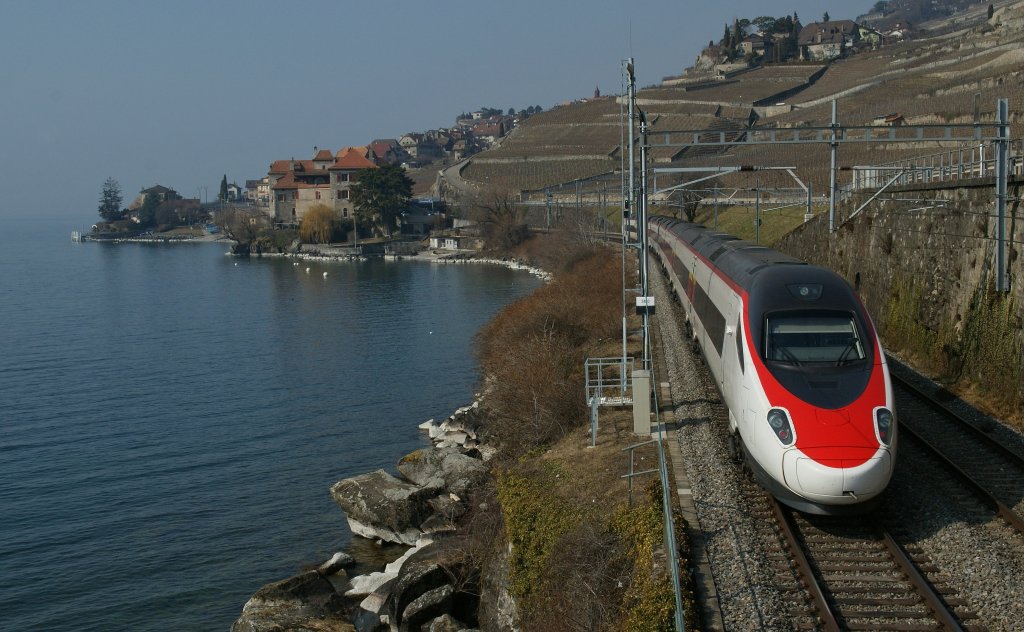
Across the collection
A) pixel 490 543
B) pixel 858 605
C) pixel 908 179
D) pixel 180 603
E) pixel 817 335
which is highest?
pixel 908 179

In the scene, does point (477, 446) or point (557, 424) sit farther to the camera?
point (477, 446)

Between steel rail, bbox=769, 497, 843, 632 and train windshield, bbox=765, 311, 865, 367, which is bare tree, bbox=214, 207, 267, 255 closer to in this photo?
train windshield, bbox=765, 311, 865, 367

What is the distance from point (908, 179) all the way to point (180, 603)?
971 inches

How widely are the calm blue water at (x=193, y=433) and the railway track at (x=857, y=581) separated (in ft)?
42.3

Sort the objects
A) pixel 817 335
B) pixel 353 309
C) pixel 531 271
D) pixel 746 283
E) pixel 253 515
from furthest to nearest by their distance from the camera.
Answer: pixel 531 271, pixel 353 309, pixel 253 515, pixel 746 283, pixel 817 335

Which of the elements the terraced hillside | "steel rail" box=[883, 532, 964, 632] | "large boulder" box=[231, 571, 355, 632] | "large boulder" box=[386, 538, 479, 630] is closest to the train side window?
"steel rail" box=[883, 532, 964, 632]

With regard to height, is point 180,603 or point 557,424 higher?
point 557,424

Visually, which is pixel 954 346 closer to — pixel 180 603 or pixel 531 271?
pixel 180 603

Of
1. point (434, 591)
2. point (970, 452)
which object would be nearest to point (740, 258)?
point (970, 452)

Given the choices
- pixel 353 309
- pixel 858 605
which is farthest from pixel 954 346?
pixel 353 309

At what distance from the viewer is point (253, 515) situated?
1006 inches

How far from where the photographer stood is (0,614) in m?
20.6

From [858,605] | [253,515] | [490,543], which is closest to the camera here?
[858,605]

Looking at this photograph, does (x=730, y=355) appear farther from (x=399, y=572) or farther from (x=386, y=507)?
(x=386, y=507)
